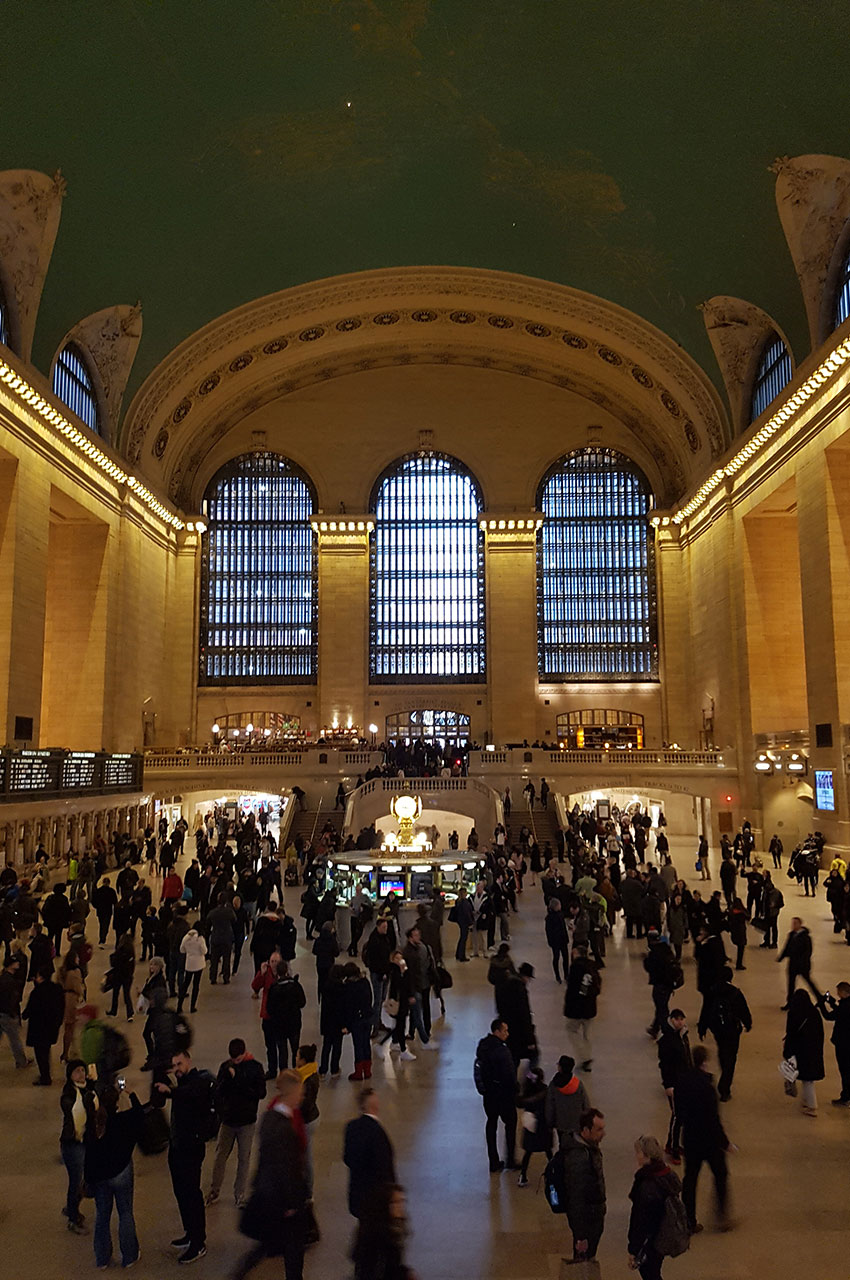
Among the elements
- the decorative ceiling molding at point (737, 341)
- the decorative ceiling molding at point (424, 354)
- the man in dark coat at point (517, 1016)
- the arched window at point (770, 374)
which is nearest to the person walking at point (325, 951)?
the man in dark coat at point (517, 1016)

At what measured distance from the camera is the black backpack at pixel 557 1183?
16.2 ft

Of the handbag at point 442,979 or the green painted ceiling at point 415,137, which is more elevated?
the green painted ceiling at point 415,137

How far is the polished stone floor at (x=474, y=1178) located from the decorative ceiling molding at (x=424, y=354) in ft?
87.6

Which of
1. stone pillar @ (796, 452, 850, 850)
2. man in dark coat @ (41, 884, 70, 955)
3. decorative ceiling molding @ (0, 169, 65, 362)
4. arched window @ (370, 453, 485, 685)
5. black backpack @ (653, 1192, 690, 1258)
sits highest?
decorative ceiling molding @ (0, 169, 65, 362)

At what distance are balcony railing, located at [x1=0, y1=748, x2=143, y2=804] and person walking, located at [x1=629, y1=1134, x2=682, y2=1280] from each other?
16.7 m

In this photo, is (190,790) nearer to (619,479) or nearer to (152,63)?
(152,63)

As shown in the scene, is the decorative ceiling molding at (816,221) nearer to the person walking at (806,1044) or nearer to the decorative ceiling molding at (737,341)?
the decorative ceiling molding at (737,341)

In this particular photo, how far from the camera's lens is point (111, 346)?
95.5ft

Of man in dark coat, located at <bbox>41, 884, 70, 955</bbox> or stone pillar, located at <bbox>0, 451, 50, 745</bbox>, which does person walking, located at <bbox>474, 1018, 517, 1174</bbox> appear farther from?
stone pillar, located at <bbox>0, 451, 50, 745</bbox>

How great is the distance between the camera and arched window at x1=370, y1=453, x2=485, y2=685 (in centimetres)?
3928

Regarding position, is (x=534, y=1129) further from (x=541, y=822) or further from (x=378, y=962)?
(x=541, y=822)

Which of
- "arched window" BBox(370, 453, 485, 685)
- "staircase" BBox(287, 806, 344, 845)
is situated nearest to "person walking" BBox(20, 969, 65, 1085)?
"staircase" BBox(287, 806, 344, 845)

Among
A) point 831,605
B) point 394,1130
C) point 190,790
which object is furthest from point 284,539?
point 394,1130

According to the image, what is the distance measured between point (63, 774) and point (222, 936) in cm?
1227
